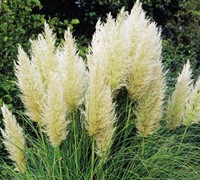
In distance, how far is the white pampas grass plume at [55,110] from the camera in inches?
117

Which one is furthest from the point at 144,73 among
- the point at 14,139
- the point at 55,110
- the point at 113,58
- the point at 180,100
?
the point at 14,139

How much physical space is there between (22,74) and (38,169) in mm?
709

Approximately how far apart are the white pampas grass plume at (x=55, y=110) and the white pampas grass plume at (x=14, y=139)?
0.24 meters

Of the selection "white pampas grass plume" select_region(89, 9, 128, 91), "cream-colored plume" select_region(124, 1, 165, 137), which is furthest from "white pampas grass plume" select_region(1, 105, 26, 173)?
"cream-colored plume" select_region(124, 1, 165, 137)

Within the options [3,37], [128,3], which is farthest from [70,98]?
Result: [128,3]

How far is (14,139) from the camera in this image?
3203 mm

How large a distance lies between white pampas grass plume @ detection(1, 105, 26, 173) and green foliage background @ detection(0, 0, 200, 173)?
2.21ft

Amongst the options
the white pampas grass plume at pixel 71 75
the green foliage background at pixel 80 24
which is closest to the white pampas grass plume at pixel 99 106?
the white pampas grass plume at pixel 71 75

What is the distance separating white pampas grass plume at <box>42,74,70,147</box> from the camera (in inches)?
117

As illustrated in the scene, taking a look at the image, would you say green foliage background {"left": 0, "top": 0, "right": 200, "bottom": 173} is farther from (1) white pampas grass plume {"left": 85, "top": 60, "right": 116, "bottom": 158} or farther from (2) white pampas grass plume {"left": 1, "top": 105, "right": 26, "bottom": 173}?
(1) white pampas grass plume {"left": 85, "top": 60, "right": 116, "bottom": 158}

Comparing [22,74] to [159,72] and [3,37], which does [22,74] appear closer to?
[159,72]

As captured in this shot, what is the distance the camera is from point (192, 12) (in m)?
10.9

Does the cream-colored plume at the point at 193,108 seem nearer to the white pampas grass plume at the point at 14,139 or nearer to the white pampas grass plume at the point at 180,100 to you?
the white pampas grass plume at the point at 180,100

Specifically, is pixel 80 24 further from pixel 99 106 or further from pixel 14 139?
pixel 99 106
